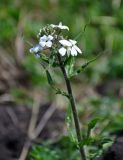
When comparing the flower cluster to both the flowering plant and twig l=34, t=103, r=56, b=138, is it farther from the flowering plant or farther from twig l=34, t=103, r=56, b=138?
twig l=34, t=103, r=56, b=138

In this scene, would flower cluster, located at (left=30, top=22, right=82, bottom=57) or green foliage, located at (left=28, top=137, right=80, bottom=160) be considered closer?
flower cluster, located at (left=30, top=22, right=82, bottom=57)

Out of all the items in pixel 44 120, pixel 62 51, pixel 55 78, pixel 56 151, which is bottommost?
pixel 62 51

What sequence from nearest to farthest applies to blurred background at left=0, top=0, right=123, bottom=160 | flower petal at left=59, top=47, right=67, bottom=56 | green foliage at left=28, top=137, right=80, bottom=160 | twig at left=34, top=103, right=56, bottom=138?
flower petal at left=59, top=47, right=67, bottom=56 < green foliage at left=28, top=137, right=80, bottom=160 < blurred background at left=0, top=0, right=123, bottom=160 < twig at left=34, top=103, right=56, bottom=138

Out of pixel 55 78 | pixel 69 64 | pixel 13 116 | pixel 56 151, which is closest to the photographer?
pixel 69 64

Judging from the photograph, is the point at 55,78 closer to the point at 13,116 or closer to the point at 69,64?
the point at 13,116

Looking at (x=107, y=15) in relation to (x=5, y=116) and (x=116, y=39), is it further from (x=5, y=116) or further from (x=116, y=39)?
(x=5, y=116)

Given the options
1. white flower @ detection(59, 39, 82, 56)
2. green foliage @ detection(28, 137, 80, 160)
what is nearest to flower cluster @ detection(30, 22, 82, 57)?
white flower @ detection(59, 39, 82, 56)

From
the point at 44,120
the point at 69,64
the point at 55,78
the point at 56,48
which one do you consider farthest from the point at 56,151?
the point at 55,78

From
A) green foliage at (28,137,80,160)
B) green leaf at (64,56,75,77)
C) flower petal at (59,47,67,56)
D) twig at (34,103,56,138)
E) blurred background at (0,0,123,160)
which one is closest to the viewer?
flower petal at (59,47,67,56)

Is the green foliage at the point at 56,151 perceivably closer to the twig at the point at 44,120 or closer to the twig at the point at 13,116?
the twig at the point at 44,120
